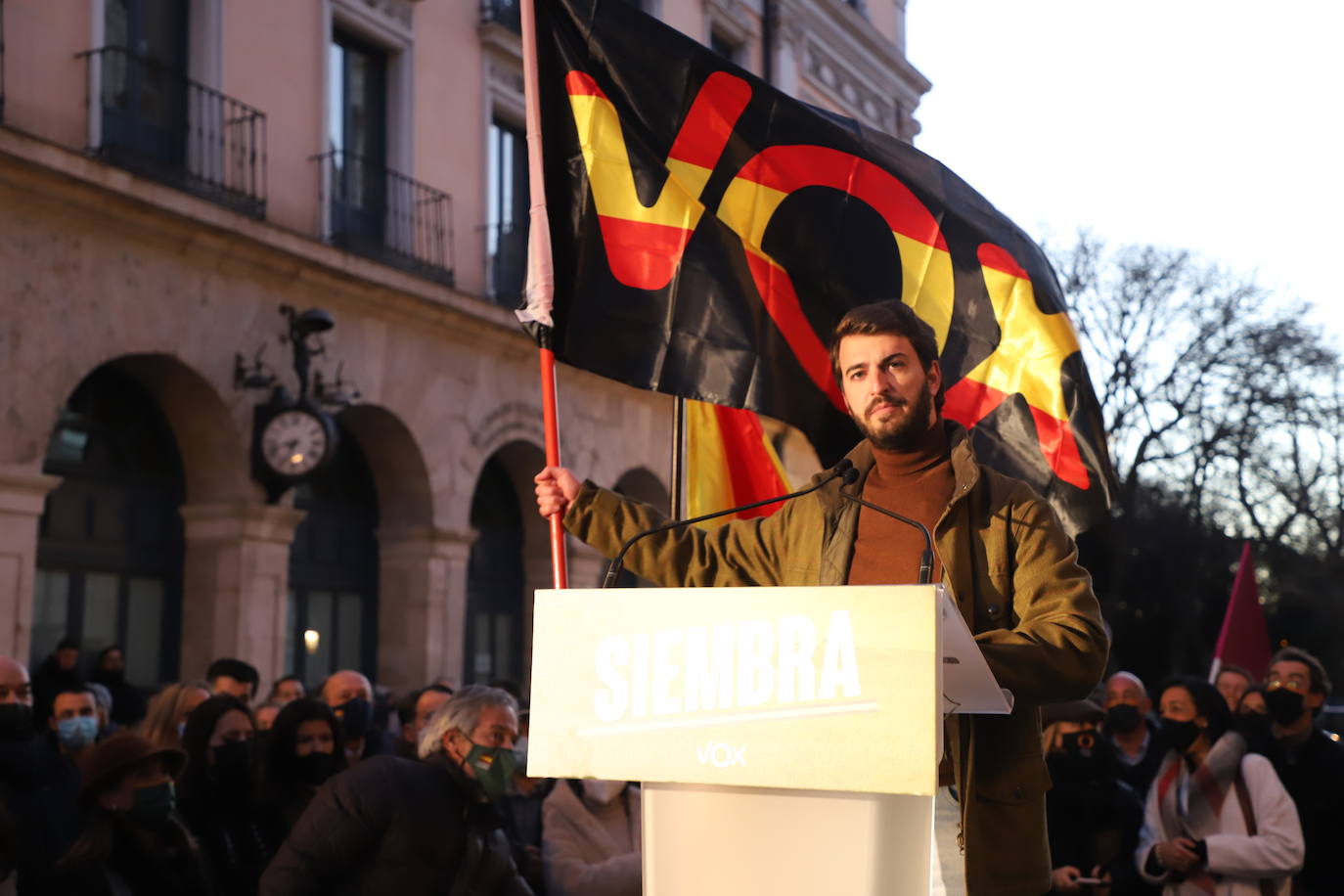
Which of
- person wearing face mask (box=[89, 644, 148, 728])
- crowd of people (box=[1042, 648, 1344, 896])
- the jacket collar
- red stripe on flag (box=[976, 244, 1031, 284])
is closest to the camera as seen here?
the jacket collar

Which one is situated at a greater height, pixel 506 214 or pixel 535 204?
pixel 506 214

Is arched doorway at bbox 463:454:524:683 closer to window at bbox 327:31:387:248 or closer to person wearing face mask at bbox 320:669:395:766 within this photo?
window at bbox 327:31:387:248

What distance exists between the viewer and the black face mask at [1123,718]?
7816 millimetres

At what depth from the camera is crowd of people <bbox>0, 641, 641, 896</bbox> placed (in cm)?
454

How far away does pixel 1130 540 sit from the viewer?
32594 millimetres

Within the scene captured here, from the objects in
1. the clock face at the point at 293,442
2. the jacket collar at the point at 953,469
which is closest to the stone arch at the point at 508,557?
the clock face at the point at 293,442

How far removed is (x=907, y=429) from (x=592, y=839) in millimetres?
2736

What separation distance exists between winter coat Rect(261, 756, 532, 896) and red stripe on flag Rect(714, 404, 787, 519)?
2252 millimetres

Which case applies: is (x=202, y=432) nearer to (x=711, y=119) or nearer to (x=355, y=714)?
(x=355, y=714)

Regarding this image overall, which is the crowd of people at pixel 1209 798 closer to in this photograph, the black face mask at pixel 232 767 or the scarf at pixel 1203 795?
the scarf at pixel 1203 795

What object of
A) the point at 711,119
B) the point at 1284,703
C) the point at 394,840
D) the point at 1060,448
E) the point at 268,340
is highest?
the point at 268,340

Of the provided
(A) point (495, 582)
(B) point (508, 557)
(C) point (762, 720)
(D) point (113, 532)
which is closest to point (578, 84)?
(C) point (762, 720)

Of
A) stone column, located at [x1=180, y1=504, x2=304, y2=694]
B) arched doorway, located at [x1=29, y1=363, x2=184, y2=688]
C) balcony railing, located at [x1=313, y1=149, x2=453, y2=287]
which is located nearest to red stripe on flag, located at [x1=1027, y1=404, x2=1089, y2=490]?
arched doorway, located at [x1=29, y1=363, x2=184, y2=688]

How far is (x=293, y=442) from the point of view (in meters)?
13.7
